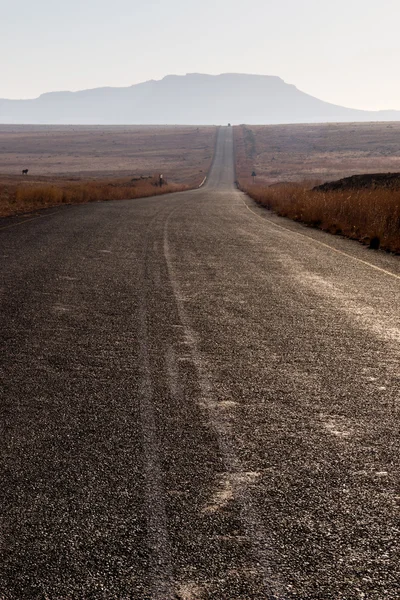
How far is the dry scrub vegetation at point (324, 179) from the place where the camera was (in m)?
17.8

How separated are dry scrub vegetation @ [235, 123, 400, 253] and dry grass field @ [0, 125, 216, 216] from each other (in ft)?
25.9

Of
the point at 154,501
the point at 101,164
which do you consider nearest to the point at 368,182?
the point at 154,501

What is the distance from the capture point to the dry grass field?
3316 cm

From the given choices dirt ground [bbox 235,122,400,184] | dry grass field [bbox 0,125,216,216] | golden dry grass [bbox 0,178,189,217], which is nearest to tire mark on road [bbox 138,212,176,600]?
golden dry grass [bbox 0,178,189,217]

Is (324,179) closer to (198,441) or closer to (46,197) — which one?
(46,197)

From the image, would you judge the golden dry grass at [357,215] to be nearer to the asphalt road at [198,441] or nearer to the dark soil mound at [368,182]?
the dark soil mound at [368,182]

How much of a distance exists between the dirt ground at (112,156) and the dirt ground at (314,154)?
329 inches

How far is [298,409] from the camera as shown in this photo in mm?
4789

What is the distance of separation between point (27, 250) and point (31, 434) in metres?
8.89

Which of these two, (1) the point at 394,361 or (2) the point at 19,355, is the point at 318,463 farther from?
(2) the point at 19,355

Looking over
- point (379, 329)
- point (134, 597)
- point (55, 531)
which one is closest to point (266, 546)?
point (134, 597)

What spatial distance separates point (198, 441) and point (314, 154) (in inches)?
4649

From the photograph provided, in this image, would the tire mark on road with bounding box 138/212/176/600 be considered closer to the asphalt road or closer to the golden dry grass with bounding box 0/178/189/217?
the asphalt road

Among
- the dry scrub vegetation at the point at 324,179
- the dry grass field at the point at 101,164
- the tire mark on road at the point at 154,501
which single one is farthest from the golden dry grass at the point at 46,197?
the tire mark on road at the point at 154,501
